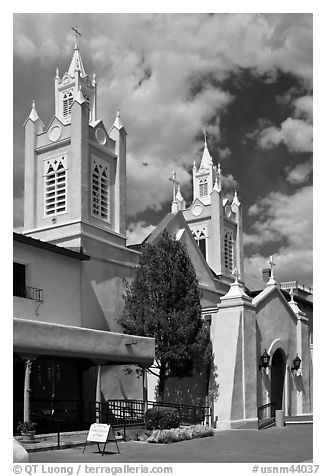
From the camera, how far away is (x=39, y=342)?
2064 cm

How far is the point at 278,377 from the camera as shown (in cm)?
3125

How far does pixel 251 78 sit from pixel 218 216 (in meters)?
24.5


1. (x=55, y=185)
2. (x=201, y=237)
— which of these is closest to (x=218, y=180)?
(x=201, y=237)

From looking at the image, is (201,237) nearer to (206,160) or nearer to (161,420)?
(206,160)

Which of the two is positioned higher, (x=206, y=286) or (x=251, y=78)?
(x=251, y=78)

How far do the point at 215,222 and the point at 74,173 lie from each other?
17.2 m

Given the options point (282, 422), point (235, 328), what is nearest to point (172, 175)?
point (235, 328)

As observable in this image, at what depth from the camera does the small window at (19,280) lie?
24691 mm

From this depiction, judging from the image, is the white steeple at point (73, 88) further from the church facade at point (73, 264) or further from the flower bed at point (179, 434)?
the flower bed at point (179, 434)

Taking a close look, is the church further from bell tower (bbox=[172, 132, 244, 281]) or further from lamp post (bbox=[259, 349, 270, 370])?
bell tower (bbox=[172, 132, 244, 281])

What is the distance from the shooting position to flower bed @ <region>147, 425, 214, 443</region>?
70.6 ft

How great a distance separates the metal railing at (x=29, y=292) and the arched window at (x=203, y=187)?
25.9m

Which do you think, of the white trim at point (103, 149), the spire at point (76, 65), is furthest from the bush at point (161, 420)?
the spire at point (76, 65)
